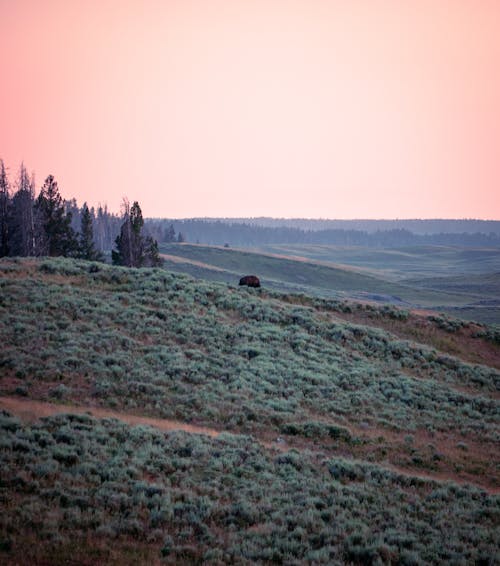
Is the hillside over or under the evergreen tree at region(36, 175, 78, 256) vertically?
under

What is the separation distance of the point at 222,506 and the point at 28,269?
26.1 meters

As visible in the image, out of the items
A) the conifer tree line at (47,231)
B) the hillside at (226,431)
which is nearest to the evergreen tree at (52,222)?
the conifer tree line at (47,231)

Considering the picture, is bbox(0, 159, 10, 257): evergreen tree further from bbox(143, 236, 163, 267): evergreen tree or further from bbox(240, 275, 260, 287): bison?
bbox(240, 275, 260, 287): bison

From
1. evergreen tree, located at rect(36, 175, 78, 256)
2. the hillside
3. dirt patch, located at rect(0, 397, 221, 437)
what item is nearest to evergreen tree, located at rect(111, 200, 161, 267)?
evergreen tree, located at rect(36, 175, 78, 256)

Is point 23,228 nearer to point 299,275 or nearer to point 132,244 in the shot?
point 132,244

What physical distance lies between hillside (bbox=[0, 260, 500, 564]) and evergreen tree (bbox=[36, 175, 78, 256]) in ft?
78.6

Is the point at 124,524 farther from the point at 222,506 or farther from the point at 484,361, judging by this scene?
the point at 484,361

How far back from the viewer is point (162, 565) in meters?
7.93

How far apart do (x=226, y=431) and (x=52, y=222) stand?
4730 cm

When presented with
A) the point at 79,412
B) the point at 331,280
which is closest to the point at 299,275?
the point at 331,280

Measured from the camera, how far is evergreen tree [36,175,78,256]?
185ft

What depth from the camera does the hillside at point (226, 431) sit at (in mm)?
9076

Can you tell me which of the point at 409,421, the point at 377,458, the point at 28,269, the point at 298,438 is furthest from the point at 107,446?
the point at 28,269

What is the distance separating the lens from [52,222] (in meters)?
56.4
